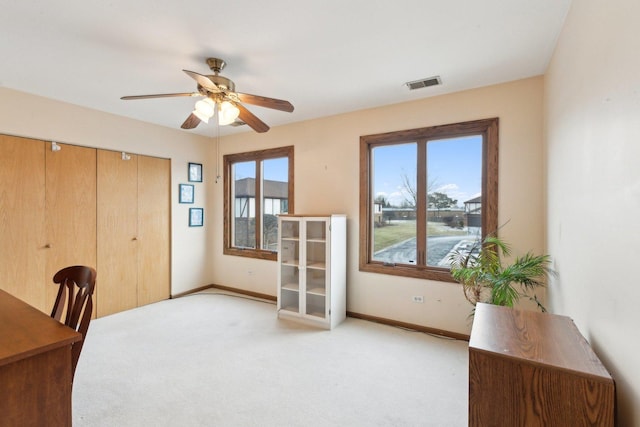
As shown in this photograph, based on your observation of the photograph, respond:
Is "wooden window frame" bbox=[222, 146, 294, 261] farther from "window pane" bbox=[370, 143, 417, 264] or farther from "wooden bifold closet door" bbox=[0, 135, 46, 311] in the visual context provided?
"wooden bifold closet door" bbox=[0, 135, 46, 311]

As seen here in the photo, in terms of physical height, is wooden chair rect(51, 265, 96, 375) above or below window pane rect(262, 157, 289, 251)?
below

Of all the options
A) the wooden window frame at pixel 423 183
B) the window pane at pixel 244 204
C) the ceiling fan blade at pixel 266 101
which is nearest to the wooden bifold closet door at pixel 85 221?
the window pane at pixel 244 204

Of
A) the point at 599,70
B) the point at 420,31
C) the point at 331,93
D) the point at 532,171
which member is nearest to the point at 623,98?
the point at 599,70

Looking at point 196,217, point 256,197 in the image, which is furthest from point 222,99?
point 196,217

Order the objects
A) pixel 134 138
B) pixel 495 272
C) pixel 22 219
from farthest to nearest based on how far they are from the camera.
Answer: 1. pixel 134 138
2. pixel 22 219
3. pixel 495 272

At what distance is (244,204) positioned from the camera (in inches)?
190

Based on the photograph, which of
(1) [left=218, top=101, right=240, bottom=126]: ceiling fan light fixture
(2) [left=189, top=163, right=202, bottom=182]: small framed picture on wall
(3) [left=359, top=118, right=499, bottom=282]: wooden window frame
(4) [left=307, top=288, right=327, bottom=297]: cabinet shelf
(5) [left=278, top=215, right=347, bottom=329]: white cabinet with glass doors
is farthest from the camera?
(2) [left=189, top=163, right=202, bottom=182]: small framed picture on wall

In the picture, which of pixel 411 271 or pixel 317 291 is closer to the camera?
pixel 411 271

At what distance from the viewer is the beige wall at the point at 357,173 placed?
8.97ft

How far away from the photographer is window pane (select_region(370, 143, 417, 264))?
11.2 feet

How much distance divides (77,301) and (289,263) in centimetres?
236

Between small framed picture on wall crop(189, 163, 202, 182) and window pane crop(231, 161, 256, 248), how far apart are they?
534 mm

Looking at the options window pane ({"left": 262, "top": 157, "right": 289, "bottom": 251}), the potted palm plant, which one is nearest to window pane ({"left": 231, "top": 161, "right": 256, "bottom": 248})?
window pane ({"left": 262, "top": 157, "right": 289, "bottom": 251})

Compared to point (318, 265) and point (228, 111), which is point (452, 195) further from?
point (228, 111)
